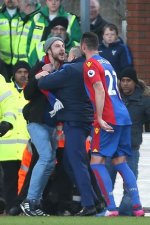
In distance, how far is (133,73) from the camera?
16422 millimetres

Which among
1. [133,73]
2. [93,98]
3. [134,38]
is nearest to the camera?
[93,98]

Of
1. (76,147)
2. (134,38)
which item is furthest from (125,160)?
(134,38)

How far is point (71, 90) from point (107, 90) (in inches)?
19.3

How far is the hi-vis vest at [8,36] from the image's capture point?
18.4 m

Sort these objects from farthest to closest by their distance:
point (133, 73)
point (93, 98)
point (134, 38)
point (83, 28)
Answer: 1. point (134, 38)
2. point (83, 28)
3. point (133, 73)
4. point (93, 98)

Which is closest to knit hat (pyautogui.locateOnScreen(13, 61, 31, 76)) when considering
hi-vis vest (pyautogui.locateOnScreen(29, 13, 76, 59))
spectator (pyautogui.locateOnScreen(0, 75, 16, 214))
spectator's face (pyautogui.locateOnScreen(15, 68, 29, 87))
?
spectator's face (pyautogui.locateOnScreen(15, 68, 29, 87))

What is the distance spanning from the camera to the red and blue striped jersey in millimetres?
15414

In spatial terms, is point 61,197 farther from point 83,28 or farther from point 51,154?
point 83,28

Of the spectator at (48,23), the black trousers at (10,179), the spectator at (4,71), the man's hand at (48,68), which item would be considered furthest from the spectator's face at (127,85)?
the spectator at (48,23)

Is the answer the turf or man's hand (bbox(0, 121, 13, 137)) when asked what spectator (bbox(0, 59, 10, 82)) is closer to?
man's hand (bbox(0, 121, 13, 137))

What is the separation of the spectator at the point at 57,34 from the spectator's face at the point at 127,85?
1.83 m

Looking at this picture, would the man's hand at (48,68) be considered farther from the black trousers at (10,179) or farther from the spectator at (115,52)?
the spectator at (115,52)

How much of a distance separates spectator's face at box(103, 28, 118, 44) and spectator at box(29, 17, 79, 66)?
0.41 metres

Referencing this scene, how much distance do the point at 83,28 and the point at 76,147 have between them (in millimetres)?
2321
